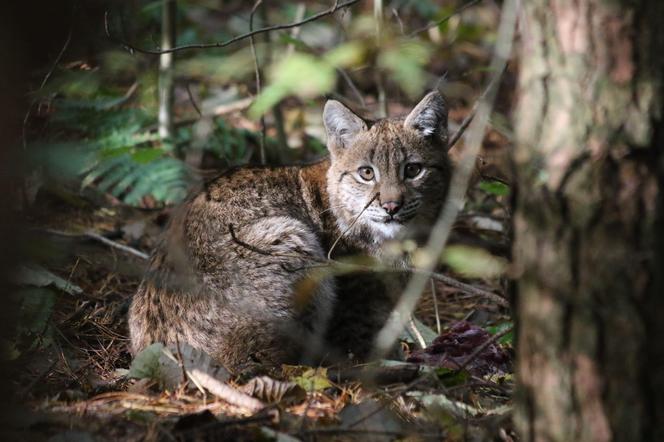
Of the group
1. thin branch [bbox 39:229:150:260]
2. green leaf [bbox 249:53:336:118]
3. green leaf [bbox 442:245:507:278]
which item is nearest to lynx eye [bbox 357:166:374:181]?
thin branch [bbox 39:229:150:260]

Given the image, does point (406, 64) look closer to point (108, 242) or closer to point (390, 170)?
point (390, 170)

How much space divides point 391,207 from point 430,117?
84 centimetres

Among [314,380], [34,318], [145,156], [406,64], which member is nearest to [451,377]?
[314,380]

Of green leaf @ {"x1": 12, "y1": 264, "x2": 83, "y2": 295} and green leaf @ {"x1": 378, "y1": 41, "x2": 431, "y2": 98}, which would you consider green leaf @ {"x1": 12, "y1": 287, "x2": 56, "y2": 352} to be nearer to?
green leaf @ {"x1": 12, "y1": 264, "x2": 83, "y2": 295}

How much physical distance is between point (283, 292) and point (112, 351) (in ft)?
3.95

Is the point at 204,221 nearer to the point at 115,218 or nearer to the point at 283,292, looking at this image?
the point at 283,292

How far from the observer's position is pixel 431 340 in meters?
5.45

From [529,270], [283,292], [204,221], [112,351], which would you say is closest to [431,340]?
[283,292]

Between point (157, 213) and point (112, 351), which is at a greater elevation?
point (157, 213)

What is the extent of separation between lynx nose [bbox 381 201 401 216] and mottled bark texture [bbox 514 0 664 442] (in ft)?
9.06

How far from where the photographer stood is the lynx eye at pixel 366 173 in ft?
19.1

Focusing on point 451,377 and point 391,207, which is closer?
point 451,377

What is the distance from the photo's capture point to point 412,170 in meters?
5.80

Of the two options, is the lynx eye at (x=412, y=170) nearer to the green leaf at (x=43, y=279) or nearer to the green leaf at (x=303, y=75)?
the green leaf at (x=43, y=279)
